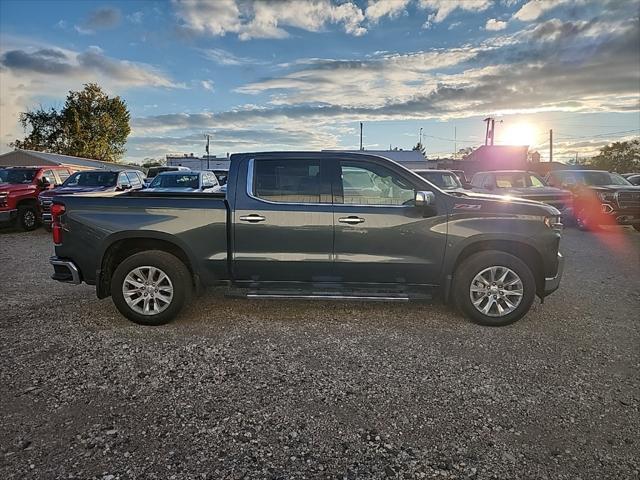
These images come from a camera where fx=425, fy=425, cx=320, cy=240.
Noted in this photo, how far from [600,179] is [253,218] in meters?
12.4

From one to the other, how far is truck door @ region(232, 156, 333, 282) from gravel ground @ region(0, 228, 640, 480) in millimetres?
606

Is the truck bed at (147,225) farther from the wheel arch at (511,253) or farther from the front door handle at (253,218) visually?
the wheel arch at (511,253)

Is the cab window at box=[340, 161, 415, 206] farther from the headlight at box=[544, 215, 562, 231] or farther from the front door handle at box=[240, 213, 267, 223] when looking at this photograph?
the headlight at box=[544, 215, 562, 231]

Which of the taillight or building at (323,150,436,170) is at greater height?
building at (323,150,436,170)

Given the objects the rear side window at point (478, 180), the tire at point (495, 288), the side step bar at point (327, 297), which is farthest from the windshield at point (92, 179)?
the rear side window at point (478, 180)

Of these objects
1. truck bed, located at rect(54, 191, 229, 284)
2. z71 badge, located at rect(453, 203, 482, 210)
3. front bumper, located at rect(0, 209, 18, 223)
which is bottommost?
front bumper, located at rect(0, 209, 18, 223)

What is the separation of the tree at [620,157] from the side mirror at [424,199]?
49730 millimetres

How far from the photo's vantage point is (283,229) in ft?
14.9

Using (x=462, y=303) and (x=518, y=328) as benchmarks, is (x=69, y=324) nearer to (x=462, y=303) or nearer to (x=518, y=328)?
(x=462, y=303)

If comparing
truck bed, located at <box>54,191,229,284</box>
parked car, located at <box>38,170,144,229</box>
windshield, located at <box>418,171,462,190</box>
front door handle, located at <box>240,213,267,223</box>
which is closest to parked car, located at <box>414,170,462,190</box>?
windshield, located at <box>418,171,462,190</box>

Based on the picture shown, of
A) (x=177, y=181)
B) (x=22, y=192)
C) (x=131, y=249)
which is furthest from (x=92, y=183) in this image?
(x=131, y=249)

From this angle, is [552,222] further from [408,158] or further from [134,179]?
[408,158]

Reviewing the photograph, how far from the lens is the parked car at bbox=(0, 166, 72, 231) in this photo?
1144cm

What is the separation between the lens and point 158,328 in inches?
179
